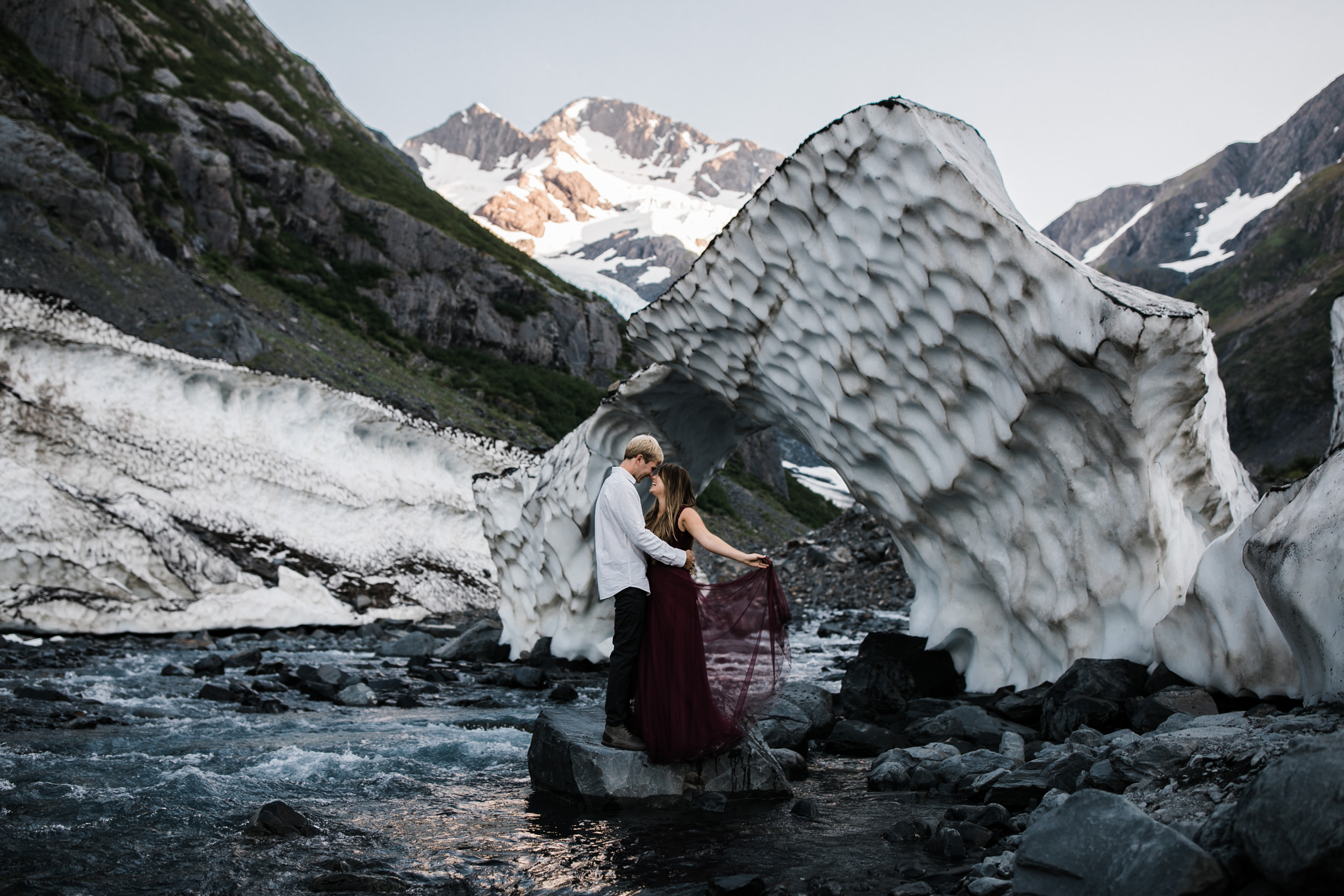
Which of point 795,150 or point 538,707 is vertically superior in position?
point 795,150

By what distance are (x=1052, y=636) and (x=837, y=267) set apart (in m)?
3.38

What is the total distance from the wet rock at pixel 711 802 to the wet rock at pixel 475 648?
767 cm

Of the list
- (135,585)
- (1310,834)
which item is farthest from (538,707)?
(135,585)

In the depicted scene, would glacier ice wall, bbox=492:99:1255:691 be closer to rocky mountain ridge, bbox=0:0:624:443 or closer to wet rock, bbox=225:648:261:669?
wet rock, bbox=225:648:261:669

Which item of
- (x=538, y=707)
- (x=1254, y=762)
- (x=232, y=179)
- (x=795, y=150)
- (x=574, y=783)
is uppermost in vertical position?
(x=232, y=179)

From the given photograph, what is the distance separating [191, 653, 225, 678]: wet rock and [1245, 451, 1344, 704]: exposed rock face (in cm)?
918

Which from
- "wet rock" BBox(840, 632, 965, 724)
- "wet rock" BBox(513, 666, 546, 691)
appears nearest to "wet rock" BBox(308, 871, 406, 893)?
"wet rock" BBox(840, 632, 965, 724)

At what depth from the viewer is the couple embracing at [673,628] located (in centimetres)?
455

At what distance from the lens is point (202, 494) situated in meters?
13.8

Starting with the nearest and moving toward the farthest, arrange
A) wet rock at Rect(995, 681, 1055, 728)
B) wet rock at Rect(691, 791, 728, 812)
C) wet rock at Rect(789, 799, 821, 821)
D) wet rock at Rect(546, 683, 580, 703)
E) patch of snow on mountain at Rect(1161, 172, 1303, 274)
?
wet rock at Rect(789, 799, 821, 821) < wet rock at Rect(691, 791, 728, 812) < wet rock at Rect(995, 681, 1055, 728) < wet rock at Rect(546, 683, 580, 703) < patch of snow on mountain at Rect(1161, 172, 1303, 274)

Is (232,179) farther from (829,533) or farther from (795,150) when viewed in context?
(795,150)

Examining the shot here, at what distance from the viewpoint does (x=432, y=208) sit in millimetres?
42969

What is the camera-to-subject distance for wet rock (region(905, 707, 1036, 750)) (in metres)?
5.56

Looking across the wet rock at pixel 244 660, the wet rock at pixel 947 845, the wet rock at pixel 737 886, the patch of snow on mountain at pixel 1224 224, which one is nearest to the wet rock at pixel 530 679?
the wet rock at pixel 244 660
